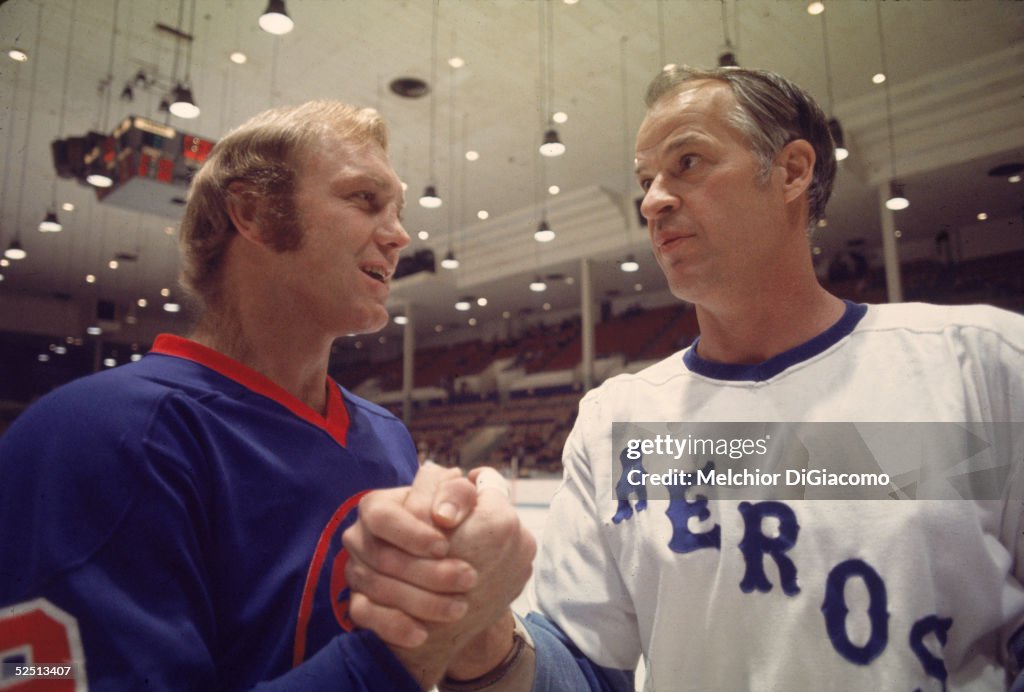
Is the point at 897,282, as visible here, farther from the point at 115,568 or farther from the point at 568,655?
the point at 115,568

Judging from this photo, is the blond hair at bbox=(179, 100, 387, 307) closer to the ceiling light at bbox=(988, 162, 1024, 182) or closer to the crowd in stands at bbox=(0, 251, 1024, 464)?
the ceiling light at bbox=(988, 162, 1024, 182)

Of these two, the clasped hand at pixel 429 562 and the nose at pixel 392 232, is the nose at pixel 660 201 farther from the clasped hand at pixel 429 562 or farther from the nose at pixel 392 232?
the clasped hand at pixel 429 562

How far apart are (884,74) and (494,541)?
23.7 ft

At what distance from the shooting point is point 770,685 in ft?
2.67

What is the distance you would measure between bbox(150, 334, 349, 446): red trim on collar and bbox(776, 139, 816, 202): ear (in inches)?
32.6

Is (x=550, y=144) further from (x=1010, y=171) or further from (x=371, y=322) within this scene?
(x=371, y=322)

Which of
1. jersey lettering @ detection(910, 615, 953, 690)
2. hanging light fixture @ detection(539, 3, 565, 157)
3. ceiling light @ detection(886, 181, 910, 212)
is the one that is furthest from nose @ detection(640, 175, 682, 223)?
hanging light fixture @ detection(539, 3, 565, 157)

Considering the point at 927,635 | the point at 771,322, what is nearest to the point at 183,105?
the point at 771,322

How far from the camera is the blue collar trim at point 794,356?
952 millimetres

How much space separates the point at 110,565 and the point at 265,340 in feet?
1.17

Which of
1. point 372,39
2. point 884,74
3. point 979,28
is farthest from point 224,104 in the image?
point 979,28

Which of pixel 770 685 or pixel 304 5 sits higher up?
pixel 304 5

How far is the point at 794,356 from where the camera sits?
960 mm

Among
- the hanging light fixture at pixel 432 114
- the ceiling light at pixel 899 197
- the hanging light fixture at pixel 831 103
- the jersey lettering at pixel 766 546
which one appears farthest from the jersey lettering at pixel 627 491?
the hanging light fixture at pixel 432 114
